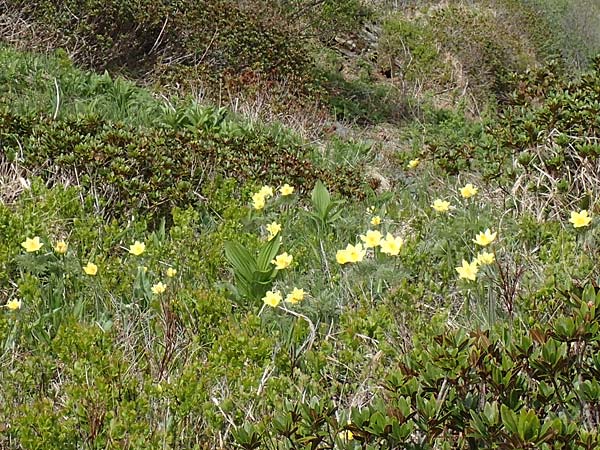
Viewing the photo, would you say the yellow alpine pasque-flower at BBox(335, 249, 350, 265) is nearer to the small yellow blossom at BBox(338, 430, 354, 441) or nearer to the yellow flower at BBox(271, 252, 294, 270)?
the yellow flower at BBox(271, 252, 294, 270)

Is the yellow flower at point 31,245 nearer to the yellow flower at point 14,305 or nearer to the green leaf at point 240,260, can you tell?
the yellow flower at point 14,305

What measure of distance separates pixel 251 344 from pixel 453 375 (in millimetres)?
837

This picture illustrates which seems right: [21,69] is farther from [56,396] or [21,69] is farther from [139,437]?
[139,437]

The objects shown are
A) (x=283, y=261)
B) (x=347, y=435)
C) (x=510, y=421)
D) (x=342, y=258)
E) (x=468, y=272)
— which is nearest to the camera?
(x=510, y=421)

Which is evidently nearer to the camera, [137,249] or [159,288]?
[159,288]

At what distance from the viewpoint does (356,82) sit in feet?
30.7

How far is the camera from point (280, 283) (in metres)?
3.04

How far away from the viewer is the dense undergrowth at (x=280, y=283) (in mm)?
1802

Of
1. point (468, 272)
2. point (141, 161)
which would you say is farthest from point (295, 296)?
point (141, 161)

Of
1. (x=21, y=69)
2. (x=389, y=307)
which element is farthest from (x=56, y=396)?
(x=21, y=69)

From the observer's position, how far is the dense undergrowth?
180 centimetres

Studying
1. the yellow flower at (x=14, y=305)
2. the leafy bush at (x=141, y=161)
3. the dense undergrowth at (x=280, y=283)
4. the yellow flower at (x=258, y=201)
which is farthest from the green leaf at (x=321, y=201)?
the yellow flower at (x=14, y=305)

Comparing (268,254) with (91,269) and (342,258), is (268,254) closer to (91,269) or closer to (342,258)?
(342,258)

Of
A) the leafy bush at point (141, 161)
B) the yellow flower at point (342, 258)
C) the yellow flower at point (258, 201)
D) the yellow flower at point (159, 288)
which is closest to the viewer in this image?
the yellow flower at point (159, 288)
